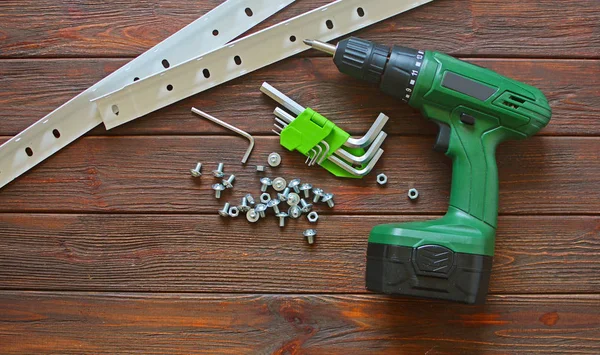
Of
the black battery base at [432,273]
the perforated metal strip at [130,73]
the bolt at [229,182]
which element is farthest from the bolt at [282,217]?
the perforated metal strip at [130,73]

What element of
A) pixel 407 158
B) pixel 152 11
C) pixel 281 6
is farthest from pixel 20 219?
pixel 407 158

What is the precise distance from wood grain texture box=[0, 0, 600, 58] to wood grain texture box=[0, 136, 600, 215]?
0.19 meters

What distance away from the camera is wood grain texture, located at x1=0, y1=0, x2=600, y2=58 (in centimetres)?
107

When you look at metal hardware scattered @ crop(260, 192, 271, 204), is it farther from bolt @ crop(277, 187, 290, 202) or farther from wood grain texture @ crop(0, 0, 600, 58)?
wood grain texture @ crop(0, 0, 600, 58)

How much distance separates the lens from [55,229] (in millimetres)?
1072

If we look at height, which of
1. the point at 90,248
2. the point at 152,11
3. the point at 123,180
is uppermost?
the point at 152,11

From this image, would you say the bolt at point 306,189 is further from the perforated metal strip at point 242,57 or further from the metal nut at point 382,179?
the perforated metal strip at point 242,57

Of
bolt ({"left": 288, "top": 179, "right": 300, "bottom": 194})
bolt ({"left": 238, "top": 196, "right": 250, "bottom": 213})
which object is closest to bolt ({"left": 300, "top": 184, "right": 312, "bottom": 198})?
bolt ({"left": 288, "top": 179, "right": 300, "bottom": 194})

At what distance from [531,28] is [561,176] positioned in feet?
0.99

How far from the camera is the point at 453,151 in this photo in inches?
38.1

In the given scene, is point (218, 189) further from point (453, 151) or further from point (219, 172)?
point (453, 151)

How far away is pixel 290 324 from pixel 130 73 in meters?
0.59

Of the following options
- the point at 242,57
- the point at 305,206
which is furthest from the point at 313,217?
the point at 242,57

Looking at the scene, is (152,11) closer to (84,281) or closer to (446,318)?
(84,281)
